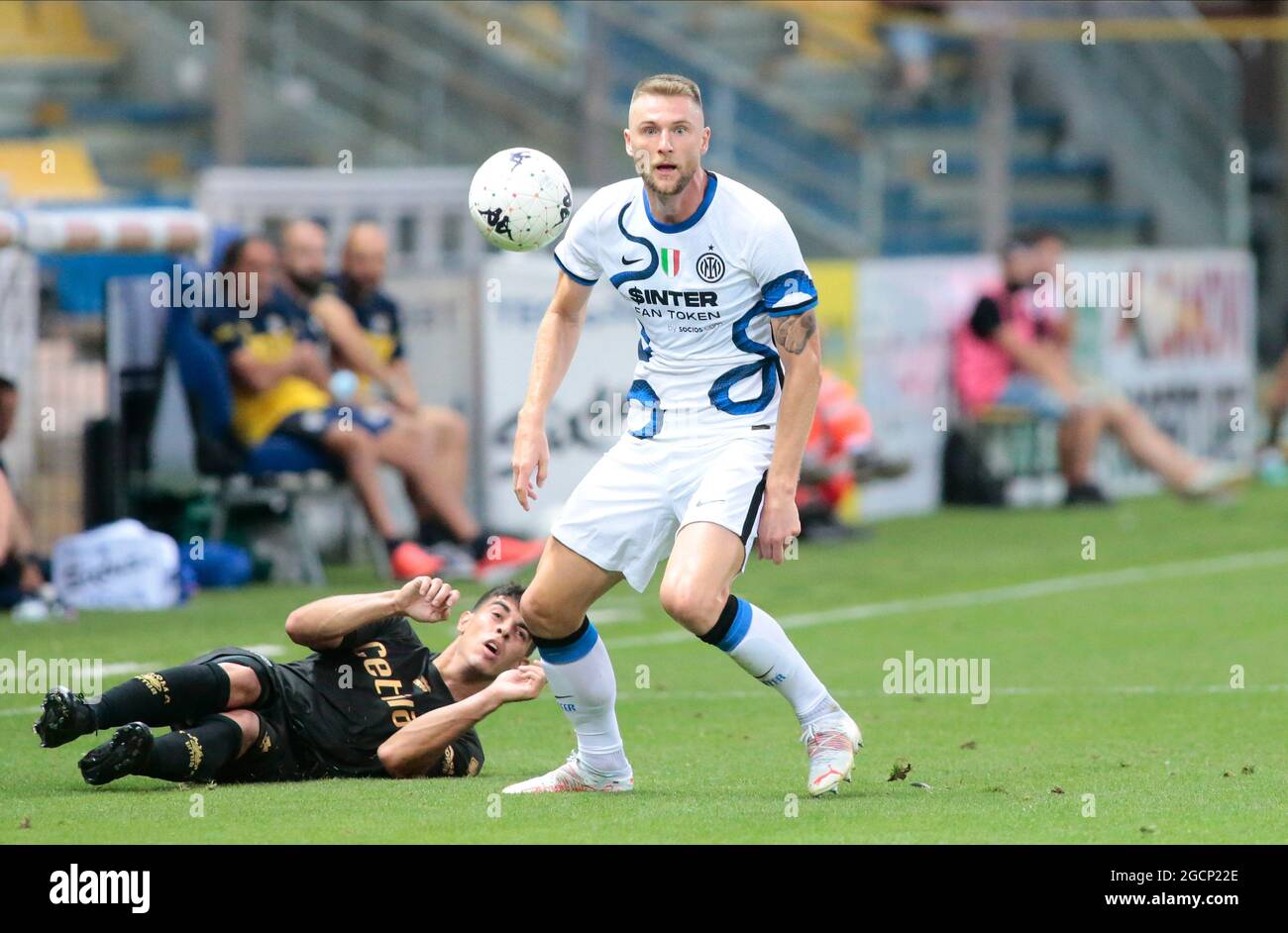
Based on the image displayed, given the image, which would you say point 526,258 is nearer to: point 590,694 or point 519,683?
point 590,694

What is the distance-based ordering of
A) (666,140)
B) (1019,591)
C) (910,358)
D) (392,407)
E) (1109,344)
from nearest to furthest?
(666,140), (1019,591), (392,407), (910,358), (1109,344)

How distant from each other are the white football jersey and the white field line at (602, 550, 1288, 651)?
4.07m

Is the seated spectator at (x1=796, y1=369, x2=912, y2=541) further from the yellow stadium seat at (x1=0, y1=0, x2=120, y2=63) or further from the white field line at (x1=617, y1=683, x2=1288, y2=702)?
the yellow stadium seat at (x1=0, y1=0, x2=120, y2=63)

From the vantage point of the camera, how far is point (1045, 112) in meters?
25.7

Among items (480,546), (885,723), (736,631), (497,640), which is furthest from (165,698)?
(480,546)

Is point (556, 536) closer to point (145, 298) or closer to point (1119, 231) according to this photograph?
point (145, 298)

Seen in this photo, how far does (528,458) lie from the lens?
22.5ft

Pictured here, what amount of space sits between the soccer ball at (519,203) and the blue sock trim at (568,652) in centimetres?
126

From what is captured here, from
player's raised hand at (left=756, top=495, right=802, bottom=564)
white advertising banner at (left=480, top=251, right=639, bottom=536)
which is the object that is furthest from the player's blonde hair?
white advertising banner at (left=480, top=251, right=639, bottom=536)

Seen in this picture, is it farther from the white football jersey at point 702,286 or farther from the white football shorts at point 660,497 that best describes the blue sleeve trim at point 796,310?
the white football shorts at point 660,497

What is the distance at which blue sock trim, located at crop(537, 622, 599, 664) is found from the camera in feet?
22.7

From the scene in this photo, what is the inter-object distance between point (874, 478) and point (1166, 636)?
4.81 meters

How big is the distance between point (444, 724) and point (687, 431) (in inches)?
44.9
